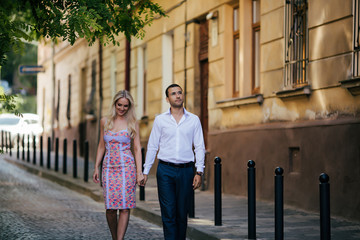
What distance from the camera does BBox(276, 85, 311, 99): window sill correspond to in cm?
1091

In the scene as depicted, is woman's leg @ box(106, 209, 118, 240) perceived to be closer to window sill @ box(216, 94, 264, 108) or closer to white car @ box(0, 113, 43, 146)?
window sill @ box(216, 94, 264, 108)

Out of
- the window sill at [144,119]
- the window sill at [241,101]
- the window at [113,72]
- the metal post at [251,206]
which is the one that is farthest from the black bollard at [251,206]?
the window at [113,72]

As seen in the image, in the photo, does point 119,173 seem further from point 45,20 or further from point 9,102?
point 9,102

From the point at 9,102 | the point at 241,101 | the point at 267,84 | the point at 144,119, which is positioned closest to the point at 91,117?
the point at 144,119

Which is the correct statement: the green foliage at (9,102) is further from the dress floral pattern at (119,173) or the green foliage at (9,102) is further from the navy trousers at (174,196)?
the navy trousers at (174,196)

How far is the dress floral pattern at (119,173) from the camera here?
7461 mm

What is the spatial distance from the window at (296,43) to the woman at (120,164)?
4429mm

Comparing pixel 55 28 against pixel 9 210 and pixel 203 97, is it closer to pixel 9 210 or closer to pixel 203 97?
pixel 9 210

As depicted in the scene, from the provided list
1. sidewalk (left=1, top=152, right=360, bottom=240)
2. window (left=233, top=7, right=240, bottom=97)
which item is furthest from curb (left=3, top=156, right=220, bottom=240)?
window (left=233, top=7, right=240, bottom=97)

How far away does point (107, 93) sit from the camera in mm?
23688

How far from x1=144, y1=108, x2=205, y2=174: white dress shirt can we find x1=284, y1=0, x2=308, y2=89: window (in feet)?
15.1

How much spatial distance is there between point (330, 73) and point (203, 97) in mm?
5768

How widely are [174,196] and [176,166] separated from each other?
30cm

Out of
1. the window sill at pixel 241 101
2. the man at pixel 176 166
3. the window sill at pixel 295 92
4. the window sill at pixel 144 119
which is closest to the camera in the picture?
the man at pixel 176 166
